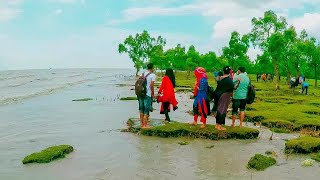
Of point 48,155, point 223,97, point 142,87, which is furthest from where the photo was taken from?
point 142,87

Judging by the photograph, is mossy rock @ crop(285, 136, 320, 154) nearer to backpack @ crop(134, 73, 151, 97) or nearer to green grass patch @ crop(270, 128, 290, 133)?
green grass patch @ crop(270, 128, 290, 133)

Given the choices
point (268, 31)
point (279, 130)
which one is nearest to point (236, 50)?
point (268, 31)

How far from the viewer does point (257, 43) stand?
51.3m

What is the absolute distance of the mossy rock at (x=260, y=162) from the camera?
29.3ft

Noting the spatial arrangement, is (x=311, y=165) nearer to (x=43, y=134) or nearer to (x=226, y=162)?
(x=226, y=162)

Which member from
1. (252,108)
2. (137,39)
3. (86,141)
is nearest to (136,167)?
(86,141)

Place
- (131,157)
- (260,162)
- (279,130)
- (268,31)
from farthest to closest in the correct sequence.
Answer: (268,31), (279,130), (131,157), (260,162)

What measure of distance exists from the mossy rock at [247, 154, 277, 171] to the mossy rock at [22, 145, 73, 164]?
15.9 ft

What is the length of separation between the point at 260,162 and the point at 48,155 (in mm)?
5313

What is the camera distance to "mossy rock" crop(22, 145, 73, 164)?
9.50 m

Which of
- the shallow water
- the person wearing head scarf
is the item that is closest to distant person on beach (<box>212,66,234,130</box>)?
the person wearing head scarf

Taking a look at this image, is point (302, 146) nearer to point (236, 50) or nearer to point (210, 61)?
point (236, 50)

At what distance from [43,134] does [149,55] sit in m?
100

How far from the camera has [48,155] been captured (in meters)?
9.80
